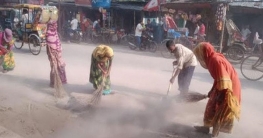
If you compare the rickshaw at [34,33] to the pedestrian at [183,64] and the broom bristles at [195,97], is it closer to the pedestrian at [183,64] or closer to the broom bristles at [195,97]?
the pedestrian at [183,64]

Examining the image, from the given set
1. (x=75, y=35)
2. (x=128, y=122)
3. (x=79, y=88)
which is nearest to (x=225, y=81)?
(x=128, y=122)

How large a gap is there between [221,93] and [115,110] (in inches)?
87.3

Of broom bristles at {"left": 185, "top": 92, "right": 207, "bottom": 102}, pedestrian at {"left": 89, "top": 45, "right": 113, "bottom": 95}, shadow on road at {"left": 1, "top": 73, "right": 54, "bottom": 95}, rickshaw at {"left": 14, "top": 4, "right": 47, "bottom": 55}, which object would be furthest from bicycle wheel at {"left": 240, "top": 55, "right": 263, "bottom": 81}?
rickshaw at {"left": 14, "top": 4, "right": 47, "bottom": 55}

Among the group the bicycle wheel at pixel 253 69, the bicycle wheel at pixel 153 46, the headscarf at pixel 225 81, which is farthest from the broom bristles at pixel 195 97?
the bicycle wheel at pixel 153 46

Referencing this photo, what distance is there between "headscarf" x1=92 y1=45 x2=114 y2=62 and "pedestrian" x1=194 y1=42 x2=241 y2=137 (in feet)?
7.57

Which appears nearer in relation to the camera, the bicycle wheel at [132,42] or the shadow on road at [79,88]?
the shadow on road at [79,88]

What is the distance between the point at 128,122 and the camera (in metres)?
5.48

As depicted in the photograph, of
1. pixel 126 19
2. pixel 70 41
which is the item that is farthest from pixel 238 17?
pixel 70 41

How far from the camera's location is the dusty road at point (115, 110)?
5.10 m

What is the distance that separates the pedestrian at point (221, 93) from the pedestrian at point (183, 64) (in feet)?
4.53

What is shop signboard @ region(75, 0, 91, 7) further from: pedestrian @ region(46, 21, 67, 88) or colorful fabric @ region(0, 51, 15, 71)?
pedestrian @ region(46, 21, 67, 88)

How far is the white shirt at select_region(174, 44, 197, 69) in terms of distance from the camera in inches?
247

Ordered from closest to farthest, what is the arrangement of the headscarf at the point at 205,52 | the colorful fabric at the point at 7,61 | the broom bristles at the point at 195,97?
the headscarf at the point at 205,52, the broom bristles at the point at 195,97, the colorful fabric at the point at 7,61

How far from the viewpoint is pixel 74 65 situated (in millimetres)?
10602
